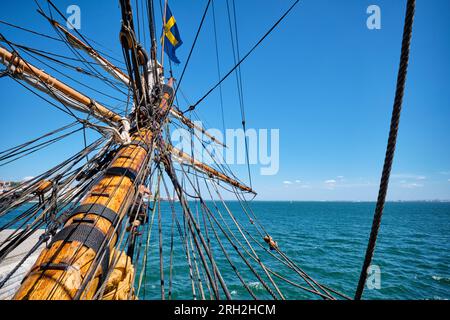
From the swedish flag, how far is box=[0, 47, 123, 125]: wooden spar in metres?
3.71

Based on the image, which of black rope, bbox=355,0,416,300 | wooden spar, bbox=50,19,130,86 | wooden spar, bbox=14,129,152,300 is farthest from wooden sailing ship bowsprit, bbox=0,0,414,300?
wooden spar, bbox=50,19,130,86

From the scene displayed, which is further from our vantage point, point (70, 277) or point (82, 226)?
point (82, 226)

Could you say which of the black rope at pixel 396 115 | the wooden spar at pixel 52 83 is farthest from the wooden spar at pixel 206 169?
the black rope at pixel 396 115

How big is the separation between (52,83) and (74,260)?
646 cm

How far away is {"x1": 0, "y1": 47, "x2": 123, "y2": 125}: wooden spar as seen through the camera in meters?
5.22

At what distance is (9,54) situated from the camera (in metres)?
5.35

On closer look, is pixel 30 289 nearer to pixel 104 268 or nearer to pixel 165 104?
pixel 104 268

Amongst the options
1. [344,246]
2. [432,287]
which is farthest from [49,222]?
[344,246]

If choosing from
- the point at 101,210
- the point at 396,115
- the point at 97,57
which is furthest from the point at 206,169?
the point at 396,115

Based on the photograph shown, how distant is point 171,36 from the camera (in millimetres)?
8023

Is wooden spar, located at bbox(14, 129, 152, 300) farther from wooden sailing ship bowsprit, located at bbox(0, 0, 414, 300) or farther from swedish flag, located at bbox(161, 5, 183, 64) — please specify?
swedish flag, located at bbox(161, 5, 183, 64)

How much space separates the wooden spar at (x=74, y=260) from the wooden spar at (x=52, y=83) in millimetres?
2126
